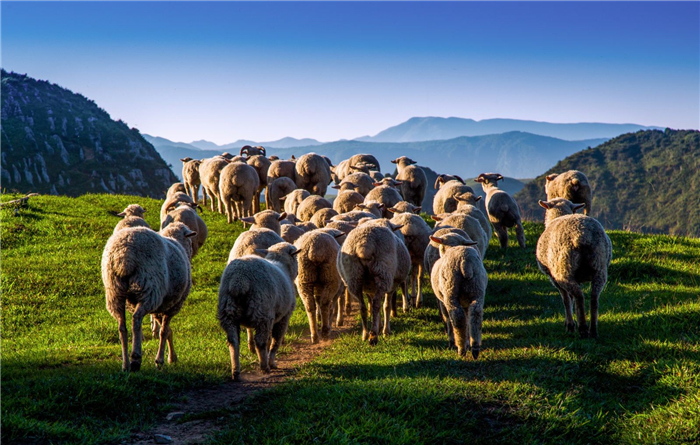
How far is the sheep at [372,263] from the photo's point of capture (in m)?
8.88

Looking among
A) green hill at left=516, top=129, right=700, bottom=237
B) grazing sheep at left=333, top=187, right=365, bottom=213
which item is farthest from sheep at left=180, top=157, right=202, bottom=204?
green hill at left=516, top=129, right=700, bottom=237

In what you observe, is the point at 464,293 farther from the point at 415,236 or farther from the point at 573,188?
the point at 573,188

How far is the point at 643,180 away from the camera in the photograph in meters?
109

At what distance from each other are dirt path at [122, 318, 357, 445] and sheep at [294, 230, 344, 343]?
729 millimetres

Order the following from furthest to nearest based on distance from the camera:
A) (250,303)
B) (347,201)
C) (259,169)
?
(259,169) < (347,201) < (250,303)

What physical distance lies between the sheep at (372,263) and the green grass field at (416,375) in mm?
795

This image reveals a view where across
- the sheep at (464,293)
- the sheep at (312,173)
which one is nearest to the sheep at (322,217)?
the sheep at (464,293)

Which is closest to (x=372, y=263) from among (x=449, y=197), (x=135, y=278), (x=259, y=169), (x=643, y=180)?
(x=135, y=278)

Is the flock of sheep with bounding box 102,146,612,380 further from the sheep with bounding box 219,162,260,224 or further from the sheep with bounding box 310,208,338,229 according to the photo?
the sheep with bounding box 219,162,260,224

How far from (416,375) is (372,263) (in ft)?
8.10

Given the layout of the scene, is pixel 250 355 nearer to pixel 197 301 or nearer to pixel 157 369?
pixel 157 369

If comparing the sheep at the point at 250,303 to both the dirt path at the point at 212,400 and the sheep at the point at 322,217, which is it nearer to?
the dirt path at the point at 212,400

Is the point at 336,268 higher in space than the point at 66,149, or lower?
lower

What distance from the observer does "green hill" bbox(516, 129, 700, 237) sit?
307 feet
